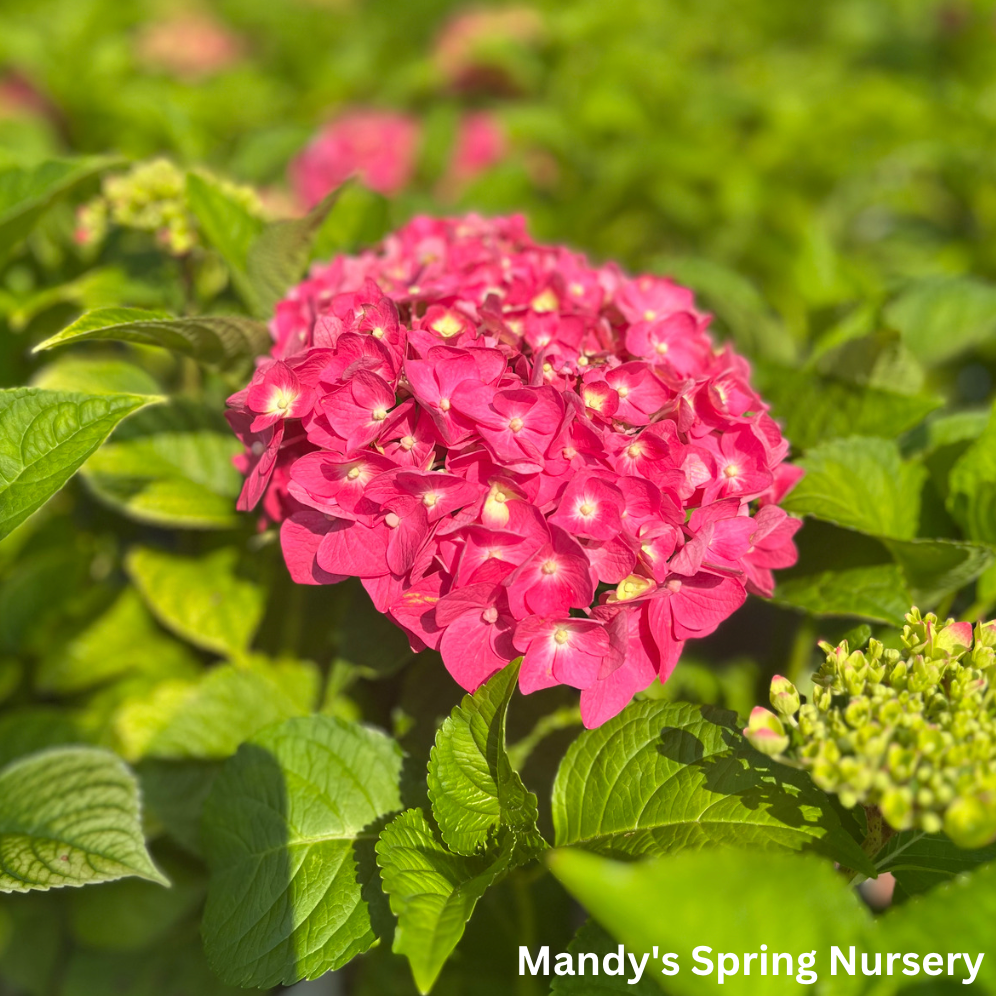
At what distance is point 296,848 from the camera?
83 centimetres

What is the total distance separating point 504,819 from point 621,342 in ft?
1.53

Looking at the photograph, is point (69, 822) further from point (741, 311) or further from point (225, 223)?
point (741, 311)

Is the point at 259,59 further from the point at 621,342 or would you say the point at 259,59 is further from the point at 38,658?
the point at 621,342

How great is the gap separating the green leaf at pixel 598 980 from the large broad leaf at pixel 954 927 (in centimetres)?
22

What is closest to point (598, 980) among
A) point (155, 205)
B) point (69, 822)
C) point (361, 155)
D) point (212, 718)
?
point (69, 822)

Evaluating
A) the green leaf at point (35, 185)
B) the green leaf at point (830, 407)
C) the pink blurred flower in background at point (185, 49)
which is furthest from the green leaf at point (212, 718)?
the pink blurred flower in background at point (185, 49)

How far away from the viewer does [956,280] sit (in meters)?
1.39

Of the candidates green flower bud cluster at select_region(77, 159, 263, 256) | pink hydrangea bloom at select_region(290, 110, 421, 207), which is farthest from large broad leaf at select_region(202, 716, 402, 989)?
pink hydrangea bloom at select_region(290, 110, 421, 207)

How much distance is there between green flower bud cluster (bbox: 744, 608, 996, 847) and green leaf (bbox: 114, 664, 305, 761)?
696 mm

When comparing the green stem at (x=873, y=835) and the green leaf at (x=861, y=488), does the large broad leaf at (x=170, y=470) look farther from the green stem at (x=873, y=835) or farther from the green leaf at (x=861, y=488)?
the green stem at (x=873, y=835)

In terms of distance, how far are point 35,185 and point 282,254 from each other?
32cm

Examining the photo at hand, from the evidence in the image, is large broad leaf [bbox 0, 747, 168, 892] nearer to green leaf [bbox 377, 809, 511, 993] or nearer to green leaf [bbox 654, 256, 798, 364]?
green leaf [bbox 377, 809, 511, 993]

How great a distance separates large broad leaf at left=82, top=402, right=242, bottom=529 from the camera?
113 cm

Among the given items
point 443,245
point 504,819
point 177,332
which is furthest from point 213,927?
point 443,245
